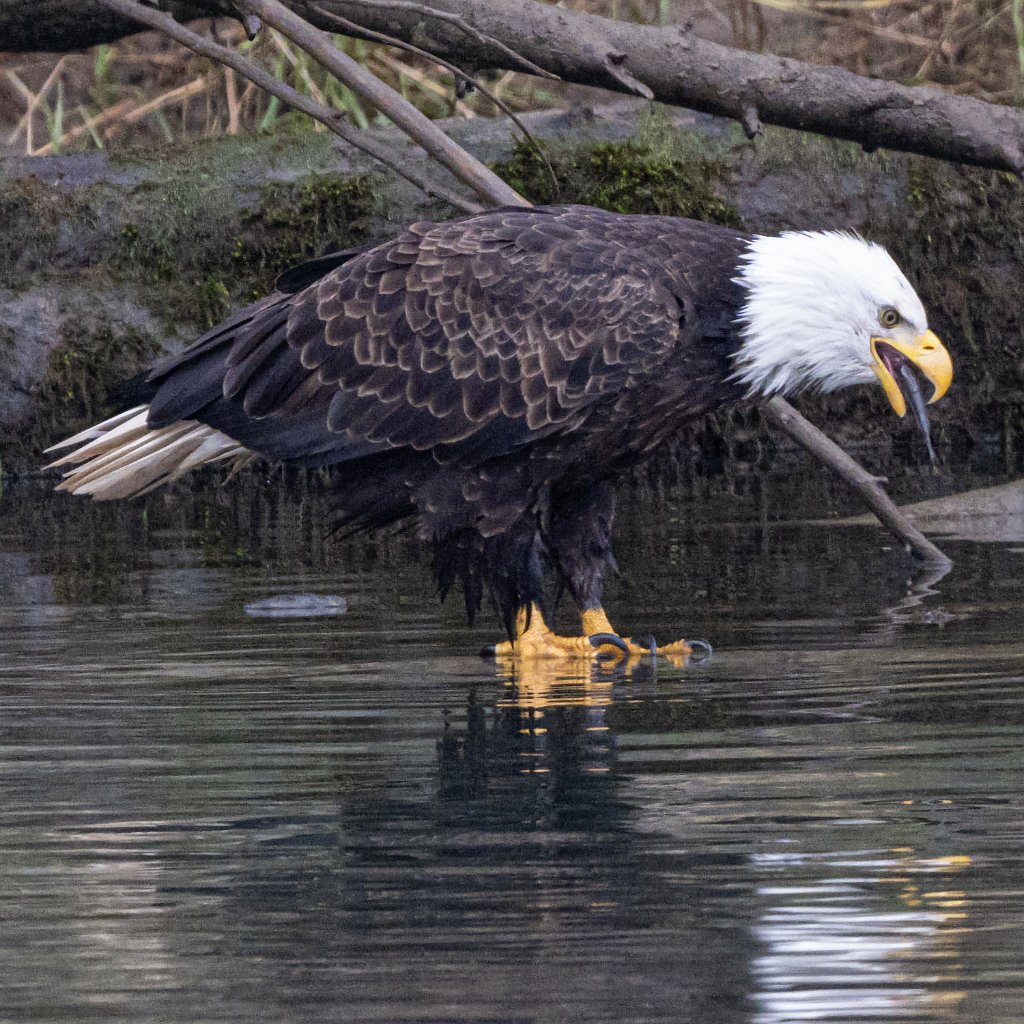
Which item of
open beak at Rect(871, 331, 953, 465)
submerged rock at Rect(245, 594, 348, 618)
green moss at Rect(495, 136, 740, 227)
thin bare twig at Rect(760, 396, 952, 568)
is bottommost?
submerged rock at Rect(245, 594, 348, 618)

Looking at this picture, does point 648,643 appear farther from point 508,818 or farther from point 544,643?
point 508,818

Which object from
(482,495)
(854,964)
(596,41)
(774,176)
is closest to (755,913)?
(854,964)

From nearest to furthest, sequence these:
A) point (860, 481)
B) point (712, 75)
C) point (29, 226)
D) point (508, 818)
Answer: point (508, 818) < point (860, 481) < point (712, 75) < point (29, 226)

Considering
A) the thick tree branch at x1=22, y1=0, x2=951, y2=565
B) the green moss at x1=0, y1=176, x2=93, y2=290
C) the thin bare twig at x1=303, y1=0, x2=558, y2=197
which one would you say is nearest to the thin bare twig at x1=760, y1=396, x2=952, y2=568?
the thick tree branch at x1=22, y1=0, x2=951, y2=565

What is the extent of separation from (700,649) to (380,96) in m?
2.77

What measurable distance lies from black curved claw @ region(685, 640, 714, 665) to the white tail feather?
4.84ft

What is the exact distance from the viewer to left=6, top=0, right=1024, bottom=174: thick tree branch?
766cm

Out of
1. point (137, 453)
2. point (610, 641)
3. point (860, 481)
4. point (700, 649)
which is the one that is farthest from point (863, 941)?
point (860, 481)

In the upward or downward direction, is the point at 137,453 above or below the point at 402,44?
below

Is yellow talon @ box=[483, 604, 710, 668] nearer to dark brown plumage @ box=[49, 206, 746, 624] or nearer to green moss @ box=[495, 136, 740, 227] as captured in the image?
dark brown plumage @ box=[49, 206, 746, 624]

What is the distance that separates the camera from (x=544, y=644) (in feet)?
18.5

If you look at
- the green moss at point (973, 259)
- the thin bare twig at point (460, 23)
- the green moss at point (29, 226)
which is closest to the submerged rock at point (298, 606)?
the thin bare twig at point (460, 23)

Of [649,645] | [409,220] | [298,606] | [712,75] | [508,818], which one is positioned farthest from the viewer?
[409,220]

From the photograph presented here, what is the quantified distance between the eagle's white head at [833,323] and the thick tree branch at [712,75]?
1994 mm
